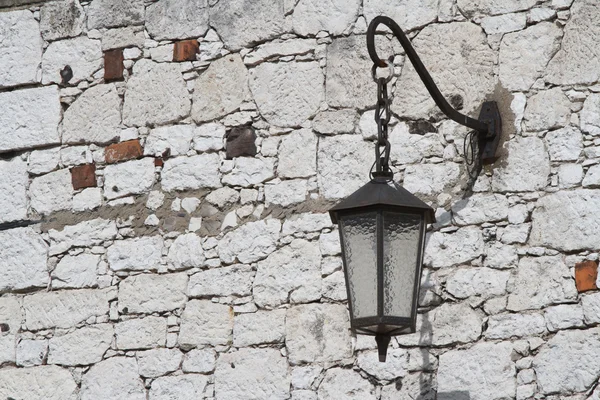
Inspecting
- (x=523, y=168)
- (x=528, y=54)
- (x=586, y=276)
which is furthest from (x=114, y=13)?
(x=586, y=276)

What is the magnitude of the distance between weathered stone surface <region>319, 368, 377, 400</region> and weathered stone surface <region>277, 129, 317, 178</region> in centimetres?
86

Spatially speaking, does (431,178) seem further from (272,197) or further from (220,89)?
(220,89)

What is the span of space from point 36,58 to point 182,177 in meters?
0.97

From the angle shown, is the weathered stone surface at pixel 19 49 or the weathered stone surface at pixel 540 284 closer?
the weathered stone surface at pixel 540 284

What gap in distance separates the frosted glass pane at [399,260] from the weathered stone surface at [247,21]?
1.49 m

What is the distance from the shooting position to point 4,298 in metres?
5.55

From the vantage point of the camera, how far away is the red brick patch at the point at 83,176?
18.4ft

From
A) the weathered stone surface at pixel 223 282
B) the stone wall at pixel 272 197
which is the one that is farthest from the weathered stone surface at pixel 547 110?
the weathered stone surface at pixel 223 282

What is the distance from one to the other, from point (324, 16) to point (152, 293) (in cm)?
141

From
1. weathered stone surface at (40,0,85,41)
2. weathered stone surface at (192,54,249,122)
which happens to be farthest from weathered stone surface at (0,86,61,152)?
weathered stone surface at (192,54,249,122)

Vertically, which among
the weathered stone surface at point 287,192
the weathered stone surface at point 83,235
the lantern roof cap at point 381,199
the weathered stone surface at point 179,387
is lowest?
the weathered stone surface at point 179,387

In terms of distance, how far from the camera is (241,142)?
5410 millimetres

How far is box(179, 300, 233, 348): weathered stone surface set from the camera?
521 cm

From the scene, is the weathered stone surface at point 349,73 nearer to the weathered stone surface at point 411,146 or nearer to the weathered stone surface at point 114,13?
the weathered stone surface at point 411,146
